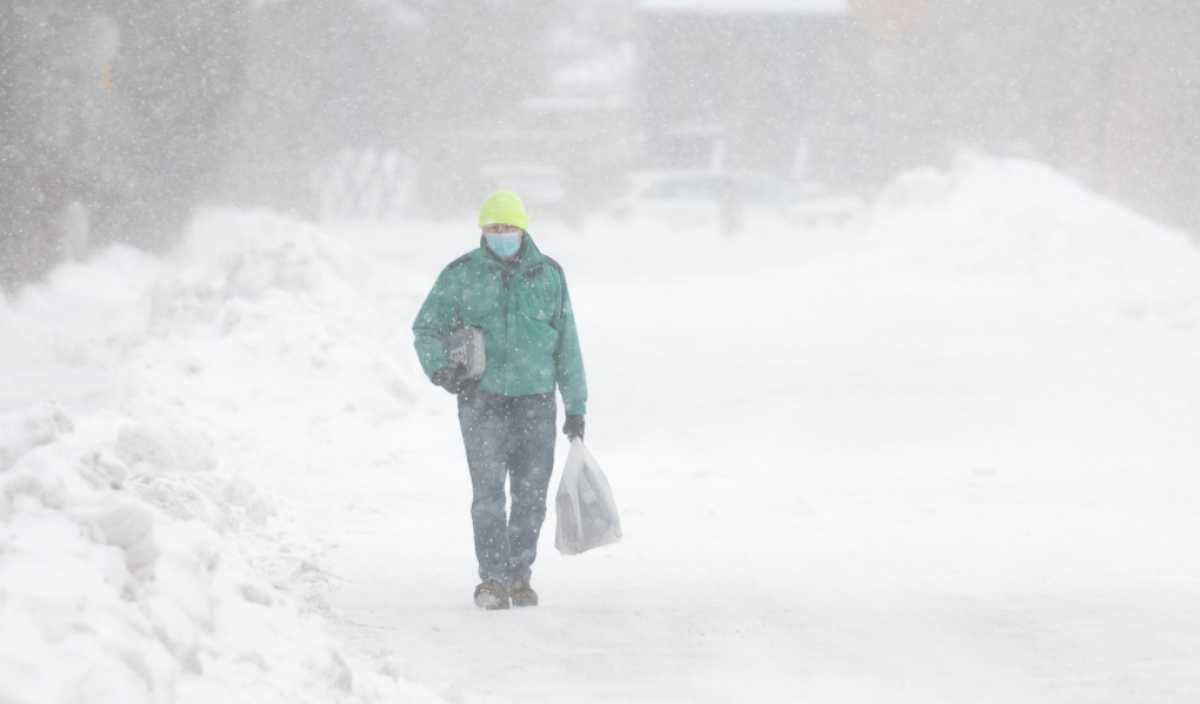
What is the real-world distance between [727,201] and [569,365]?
1978 cm

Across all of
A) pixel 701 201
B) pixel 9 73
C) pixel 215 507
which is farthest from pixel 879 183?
pixel 215 507

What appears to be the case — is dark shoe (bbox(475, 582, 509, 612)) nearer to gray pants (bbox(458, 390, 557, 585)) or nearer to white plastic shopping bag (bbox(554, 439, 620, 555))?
gray pants (bbox(458, 390, 557, 585))

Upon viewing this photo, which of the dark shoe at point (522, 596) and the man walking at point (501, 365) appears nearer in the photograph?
the man walking at point (501, 365)

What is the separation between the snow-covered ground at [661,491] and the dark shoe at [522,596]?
0.08 meters

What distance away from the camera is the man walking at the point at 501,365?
562 cm

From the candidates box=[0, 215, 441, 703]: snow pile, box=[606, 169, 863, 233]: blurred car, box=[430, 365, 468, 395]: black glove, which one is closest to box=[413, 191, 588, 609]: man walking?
box=[430, 365, 468, 395]: black glove

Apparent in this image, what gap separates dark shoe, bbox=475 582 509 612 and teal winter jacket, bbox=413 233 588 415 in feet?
2.19

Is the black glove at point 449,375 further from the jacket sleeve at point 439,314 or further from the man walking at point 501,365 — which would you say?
the jacket sleeve at point 439,314

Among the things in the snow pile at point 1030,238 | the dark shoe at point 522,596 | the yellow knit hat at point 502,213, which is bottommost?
the dark shoe at point 522,596

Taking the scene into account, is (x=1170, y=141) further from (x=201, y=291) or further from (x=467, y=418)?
(x=467, y=418)

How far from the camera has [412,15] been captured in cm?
3122

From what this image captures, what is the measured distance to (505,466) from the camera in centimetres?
575

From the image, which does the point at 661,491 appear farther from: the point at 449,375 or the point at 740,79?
the point at 740,79

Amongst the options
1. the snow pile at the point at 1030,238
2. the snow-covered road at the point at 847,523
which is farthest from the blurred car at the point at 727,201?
the snow-covered road at the point at 847,523
